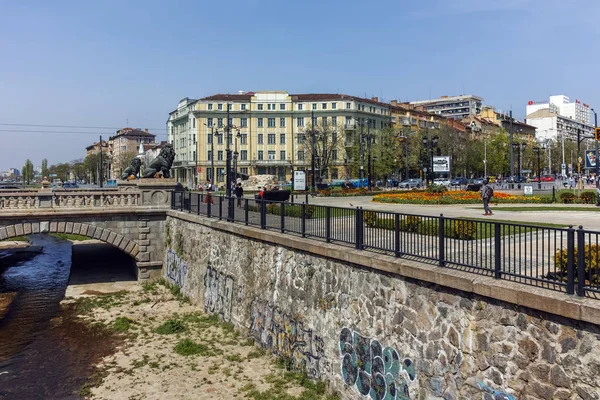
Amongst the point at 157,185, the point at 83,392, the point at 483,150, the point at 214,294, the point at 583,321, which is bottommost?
the point at 83,392

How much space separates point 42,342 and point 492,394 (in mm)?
15546

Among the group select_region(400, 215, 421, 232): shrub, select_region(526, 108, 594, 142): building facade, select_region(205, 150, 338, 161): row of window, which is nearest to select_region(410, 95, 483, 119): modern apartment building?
select_region(526, 108, 594, 142): building facade

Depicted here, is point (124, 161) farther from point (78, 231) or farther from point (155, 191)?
point (78, 231)

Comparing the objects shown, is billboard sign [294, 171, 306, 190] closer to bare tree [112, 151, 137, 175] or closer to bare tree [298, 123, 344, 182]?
bare tree [298, 123, 344, 182]

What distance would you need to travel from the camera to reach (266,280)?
14.7m

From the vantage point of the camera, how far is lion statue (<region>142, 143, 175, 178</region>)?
26875 mm

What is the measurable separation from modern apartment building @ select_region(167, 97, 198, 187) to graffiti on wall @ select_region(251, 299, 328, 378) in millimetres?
74823

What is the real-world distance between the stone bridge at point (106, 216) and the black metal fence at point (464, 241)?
10845 millimetres

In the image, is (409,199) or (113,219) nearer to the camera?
(113,219)

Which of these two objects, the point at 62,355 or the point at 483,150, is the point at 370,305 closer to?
the point at 62,355

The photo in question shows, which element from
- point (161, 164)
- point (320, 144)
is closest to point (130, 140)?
point (320, 144)

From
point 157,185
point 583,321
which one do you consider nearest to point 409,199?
point 157,185

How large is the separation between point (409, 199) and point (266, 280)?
17.1m

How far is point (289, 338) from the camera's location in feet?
43.8
